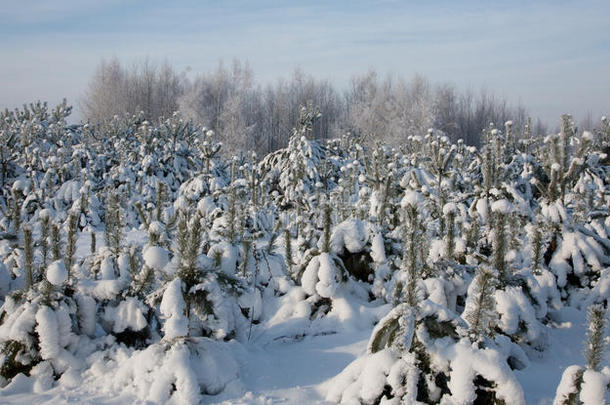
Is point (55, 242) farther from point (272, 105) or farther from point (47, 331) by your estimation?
point (272, 105)

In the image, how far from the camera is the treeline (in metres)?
40.0

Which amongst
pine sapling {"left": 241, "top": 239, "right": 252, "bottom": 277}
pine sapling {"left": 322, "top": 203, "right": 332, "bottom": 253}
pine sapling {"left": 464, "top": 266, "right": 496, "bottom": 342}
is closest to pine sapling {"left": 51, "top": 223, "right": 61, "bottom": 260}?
pine sapling {"left": 241, "top": 239, "right": 252, "bottom": 277}

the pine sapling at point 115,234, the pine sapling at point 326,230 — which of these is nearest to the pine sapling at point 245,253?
the pine sapling at point 326,230

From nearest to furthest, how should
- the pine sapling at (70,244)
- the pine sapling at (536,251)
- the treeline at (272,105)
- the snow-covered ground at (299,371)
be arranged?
the snow-covered ground at (299,371)
the pine sapling at (70,244)
the pine sapling at (536,251)
the treeline at (272,105)

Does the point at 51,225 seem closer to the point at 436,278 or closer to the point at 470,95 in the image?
the point at 436,278

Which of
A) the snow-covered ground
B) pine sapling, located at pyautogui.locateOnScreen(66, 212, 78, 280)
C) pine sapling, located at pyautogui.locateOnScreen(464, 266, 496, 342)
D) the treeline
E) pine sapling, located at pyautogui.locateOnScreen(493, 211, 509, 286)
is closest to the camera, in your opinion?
pine sapling, located at pyautogui.locateOnScreen(464, 266, 496, 342)

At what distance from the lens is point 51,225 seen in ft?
14.3

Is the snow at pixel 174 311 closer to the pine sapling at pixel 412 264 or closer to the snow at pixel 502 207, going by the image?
the pine sapling at pixel 412 264

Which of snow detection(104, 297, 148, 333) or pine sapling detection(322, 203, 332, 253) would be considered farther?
pine sapling detection(322, 203, 332, 253)

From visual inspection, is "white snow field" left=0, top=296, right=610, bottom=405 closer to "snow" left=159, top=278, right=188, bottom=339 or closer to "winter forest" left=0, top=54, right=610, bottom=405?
"winter forest" left=0, top=54, right=610, bottom=405

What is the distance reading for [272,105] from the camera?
1694 inches

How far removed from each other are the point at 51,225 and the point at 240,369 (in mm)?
2167

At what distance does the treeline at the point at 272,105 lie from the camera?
40.0m

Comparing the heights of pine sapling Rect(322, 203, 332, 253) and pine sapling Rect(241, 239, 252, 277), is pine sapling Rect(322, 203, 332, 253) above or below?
above
